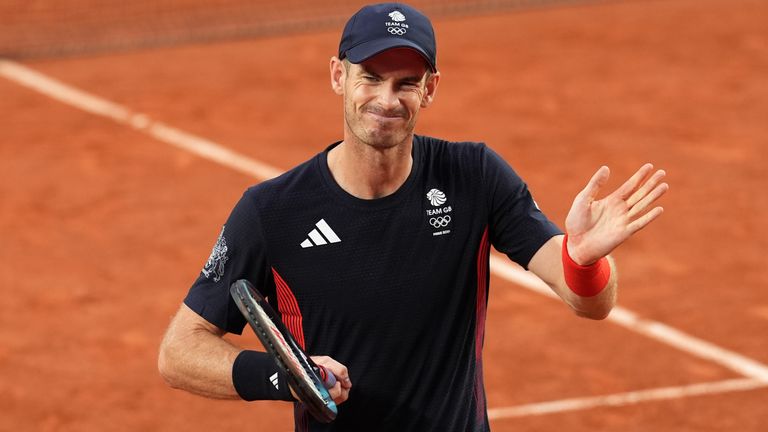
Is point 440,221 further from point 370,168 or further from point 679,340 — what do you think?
point 679,340

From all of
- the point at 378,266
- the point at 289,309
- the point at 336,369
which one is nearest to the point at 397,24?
the point at 378,266

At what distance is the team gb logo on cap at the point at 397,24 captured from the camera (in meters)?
4.79

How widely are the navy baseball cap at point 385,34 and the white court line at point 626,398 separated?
498 cm

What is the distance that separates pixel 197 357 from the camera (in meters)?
4.89

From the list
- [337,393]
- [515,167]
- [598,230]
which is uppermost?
[515,167]

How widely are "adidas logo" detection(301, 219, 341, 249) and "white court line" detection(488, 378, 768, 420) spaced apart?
15.3ft

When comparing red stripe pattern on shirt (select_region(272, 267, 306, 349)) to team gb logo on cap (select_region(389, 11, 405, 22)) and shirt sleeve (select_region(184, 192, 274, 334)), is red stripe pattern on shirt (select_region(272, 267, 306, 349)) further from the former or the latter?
team gb logo on cap (select_region(389, 11, 405, 22))

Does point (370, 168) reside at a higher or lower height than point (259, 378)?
higher

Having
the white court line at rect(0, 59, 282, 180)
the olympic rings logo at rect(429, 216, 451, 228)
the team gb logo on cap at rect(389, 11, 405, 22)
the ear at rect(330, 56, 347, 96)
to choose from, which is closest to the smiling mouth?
the ear at rect(330, 56, 347, 96)

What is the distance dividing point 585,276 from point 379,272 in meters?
0.75

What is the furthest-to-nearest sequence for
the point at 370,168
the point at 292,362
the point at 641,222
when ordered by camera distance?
the point at 370,168 → the point at 641,222 → the point at 292,362

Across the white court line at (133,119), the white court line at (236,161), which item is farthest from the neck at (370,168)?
the white court line at (133,119)

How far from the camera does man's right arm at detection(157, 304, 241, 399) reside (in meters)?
4.85

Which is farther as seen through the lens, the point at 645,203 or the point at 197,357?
the point at 197,357
